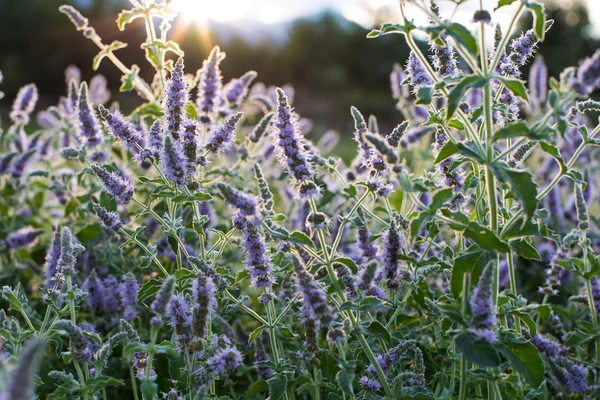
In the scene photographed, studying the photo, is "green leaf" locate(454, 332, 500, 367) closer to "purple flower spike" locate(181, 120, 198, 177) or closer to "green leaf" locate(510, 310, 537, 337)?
"green leaf" locate(510, 310, 537, 337)

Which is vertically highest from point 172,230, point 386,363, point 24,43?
point 24,43

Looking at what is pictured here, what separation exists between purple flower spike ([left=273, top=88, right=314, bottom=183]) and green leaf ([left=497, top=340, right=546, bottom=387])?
3.41ft

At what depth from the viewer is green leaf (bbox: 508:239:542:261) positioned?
2.63 meters

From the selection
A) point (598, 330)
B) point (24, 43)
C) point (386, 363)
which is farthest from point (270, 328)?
point (24, 43)

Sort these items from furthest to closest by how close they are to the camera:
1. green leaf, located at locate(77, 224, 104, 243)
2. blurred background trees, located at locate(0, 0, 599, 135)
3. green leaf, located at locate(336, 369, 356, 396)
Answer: blurred background trees, located at locate(0, 0, 599, 135) → green leaf, located at locate(77, 224, 104, 243) → green leaf, located at locate(336, 369, 356, 396)

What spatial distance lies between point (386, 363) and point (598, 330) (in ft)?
3.62

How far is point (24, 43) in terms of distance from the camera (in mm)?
25438

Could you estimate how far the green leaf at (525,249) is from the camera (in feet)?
8.62

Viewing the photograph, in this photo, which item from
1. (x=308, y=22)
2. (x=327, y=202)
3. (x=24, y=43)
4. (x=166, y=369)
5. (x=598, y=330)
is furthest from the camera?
(x=308, y=22)

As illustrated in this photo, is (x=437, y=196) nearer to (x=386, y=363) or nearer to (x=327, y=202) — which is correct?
(x=386, y=363)

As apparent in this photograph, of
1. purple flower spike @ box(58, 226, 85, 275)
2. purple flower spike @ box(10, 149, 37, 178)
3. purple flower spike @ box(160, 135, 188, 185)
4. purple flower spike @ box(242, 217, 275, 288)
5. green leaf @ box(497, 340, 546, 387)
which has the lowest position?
green leaf @ box(497, 340, 546, 387)

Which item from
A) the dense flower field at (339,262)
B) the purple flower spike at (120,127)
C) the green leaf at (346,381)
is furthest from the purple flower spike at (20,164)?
the green leaf at (346,381)

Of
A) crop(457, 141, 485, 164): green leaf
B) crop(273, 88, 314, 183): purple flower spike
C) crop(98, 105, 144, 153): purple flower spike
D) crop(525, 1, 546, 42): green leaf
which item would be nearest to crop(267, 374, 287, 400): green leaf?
crop(273, 88, 314, 183): purple flower spike

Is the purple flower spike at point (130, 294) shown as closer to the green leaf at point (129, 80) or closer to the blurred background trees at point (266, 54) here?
the green leaf at point (129, 80)
